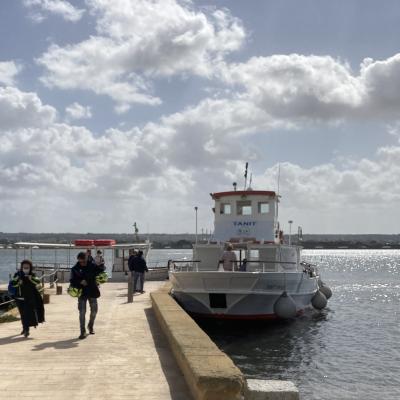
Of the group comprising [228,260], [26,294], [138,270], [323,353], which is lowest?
[323,353]

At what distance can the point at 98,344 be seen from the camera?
11.2m

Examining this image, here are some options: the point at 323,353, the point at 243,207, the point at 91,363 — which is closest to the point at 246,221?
the point at 243,207

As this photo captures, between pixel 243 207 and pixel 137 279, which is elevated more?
pixel 243 207

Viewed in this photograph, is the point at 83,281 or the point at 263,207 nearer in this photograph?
the point at 83,281

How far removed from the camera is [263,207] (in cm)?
2633

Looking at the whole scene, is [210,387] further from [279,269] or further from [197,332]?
[279,269]

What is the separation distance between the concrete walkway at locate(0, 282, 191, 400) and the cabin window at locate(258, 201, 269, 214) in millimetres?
12271

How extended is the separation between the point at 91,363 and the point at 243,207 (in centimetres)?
1767

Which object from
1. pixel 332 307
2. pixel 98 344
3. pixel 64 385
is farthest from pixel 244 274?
pixel 332 307

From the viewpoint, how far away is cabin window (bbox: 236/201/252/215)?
26.3 metres

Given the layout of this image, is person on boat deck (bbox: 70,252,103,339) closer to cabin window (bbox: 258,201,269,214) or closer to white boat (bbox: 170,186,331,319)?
white boat (bbox: 170,186,331,319)

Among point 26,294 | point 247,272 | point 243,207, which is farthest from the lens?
point 243,207

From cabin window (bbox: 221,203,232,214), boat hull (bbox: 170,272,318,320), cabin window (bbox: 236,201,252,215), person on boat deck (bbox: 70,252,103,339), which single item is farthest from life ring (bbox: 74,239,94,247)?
person on boat deck (bbox: 70,252,103,339)

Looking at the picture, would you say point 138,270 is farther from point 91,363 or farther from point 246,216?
point 91,363
